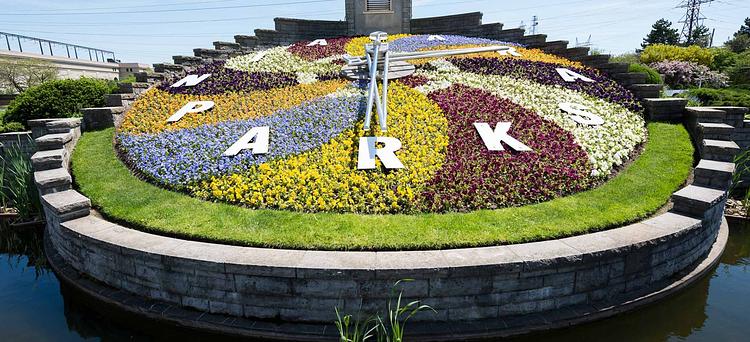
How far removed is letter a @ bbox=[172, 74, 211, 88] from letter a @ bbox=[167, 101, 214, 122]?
5.19 feet

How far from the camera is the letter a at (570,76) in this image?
1051cm

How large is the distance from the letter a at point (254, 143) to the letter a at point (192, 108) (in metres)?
2.16

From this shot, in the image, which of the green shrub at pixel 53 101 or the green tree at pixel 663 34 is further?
the green tree at pixel 663 34

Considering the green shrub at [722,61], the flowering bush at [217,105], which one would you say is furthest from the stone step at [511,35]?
the green shrub at [722,61]

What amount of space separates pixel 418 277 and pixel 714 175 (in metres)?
4.80

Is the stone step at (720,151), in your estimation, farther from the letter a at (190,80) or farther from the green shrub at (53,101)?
the green shrub at (53,101)

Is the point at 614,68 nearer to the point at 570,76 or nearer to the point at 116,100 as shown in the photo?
the point at 570,76

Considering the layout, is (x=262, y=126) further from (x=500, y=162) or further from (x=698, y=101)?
(x=698, y=101)

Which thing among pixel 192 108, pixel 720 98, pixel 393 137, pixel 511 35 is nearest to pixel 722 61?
pixel 720 98

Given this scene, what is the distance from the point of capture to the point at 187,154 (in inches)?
274

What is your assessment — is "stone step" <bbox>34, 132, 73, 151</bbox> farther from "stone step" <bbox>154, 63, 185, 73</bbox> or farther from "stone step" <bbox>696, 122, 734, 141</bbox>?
"stone step" <bbox>696, 122, 734, 141</bbox>

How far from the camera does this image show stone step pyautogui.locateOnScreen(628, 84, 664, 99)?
9445 millimetres

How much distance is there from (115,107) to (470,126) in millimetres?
8257

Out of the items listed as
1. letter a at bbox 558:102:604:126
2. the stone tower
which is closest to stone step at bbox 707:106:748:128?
letter a at bbox 558:102:604:126
